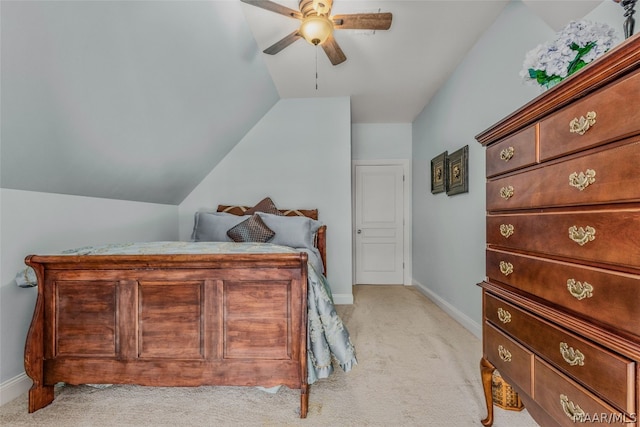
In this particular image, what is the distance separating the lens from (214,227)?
10.2 ft

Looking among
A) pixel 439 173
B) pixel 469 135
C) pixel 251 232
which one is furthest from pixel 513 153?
pixel 439 173

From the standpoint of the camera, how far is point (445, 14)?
2.24 m

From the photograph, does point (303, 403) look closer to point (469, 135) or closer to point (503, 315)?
point (503, 315)

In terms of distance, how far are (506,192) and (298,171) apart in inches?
109

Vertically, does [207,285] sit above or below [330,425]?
above

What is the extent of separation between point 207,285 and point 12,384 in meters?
1.30

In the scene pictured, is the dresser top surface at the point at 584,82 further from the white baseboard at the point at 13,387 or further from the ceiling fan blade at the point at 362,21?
the white baseboard at the point at 13,387

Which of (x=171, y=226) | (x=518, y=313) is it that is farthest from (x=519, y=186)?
(x=171, y=226)

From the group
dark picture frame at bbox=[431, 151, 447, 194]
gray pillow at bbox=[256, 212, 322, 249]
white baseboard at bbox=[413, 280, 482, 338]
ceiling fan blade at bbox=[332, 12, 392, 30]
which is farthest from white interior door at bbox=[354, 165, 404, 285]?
ceiling fan blade at bbox=[332, 12, 392, 30]

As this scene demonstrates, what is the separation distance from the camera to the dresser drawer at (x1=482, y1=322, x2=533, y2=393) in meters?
1.10

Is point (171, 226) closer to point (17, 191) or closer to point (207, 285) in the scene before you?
point (17, 191)

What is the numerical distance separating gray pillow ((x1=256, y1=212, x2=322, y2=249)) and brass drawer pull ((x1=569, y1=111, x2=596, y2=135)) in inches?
93.2

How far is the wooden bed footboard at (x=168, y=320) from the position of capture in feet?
5.16

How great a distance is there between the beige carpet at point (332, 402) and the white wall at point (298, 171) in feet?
5.71
